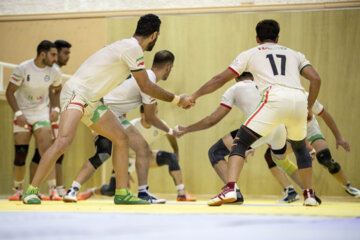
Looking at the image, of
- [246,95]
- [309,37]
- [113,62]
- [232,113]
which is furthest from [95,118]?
[309,37]

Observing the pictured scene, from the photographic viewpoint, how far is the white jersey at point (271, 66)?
3766 mm

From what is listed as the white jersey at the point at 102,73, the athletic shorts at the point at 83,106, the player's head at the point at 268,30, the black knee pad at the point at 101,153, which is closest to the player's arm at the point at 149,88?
the white jersey at the point at 102,73

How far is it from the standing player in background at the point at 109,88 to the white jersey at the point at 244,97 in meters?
0.98

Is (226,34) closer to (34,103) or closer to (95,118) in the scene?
(34,103)

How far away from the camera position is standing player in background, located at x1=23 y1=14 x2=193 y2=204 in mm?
3922

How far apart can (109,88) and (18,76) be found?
81.4 inches

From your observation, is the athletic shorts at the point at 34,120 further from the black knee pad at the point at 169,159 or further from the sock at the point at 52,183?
the black knee pad at the point at 169,159

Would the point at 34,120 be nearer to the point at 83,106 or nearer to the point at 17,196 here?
the point at 17,196

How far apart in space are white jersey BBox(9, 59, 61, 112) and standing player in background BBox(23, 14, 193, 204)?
194 cm

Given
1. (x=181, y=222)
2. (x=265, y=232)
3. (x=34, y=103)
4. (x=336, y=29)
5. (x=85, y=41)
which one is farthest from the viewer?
(x=85, y=41)

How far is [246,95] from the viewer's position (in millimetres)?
4934

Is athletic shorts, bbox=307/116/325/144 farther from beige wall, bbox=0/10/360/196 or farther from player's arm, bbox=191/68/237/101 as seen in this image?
player's arm, bbox=191/68/237/101

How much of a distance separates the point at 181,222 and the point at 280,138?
96.5 inches

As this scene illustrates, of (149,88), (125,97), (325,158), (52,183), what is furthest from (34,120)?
(325,158)
